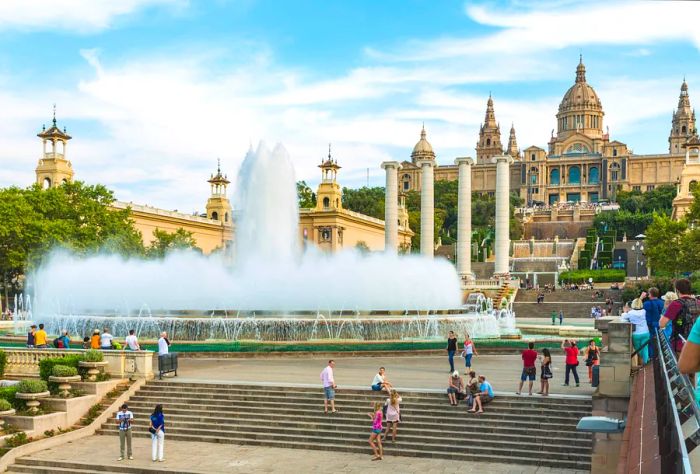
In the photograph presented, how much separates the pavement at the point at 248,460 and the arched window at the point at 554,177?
6887 inches

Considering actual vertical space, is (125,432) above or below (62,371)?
below

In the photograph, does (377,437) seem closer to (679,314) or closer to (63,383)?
(679,314)

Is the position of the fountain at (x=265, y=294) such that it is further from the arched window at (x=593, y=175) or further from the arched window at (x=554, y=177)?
the arched window at (x=554, y=177)

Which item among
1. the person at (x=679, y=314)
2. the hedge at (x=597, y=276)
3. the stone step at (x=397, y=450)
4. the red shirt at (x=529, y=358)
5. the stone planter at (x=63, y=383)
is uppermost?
the hedge at (x=597, y=276)

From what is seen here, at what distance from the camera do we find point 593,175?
600 ft

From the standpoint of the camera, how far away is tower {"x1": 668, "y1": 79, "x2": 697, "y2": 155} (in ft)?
627

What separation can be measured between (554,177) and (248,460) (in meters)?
177

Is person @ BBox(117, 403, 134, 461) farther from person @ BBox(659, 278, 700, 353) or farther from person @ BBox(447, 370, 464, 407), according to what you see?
person @ BBox(659, 278, 700, 353)

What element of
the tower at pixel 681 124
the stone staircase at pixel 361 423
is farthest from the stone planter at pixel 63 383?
the tower at pixel 681 124

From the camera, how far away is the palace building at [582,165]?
177 m

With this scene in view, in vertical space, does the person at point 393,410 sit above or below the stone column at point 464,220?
below

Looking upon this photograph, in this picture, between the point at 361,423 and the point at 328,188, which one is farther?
the point at 328,188

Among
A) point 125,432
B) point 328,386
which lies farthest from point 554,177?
point 125,432

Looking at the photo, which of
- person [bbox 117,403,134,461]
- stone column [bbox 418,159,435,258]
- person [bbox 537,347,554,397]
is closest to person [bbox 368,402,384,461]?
person [bbox 537,347,554,397]
